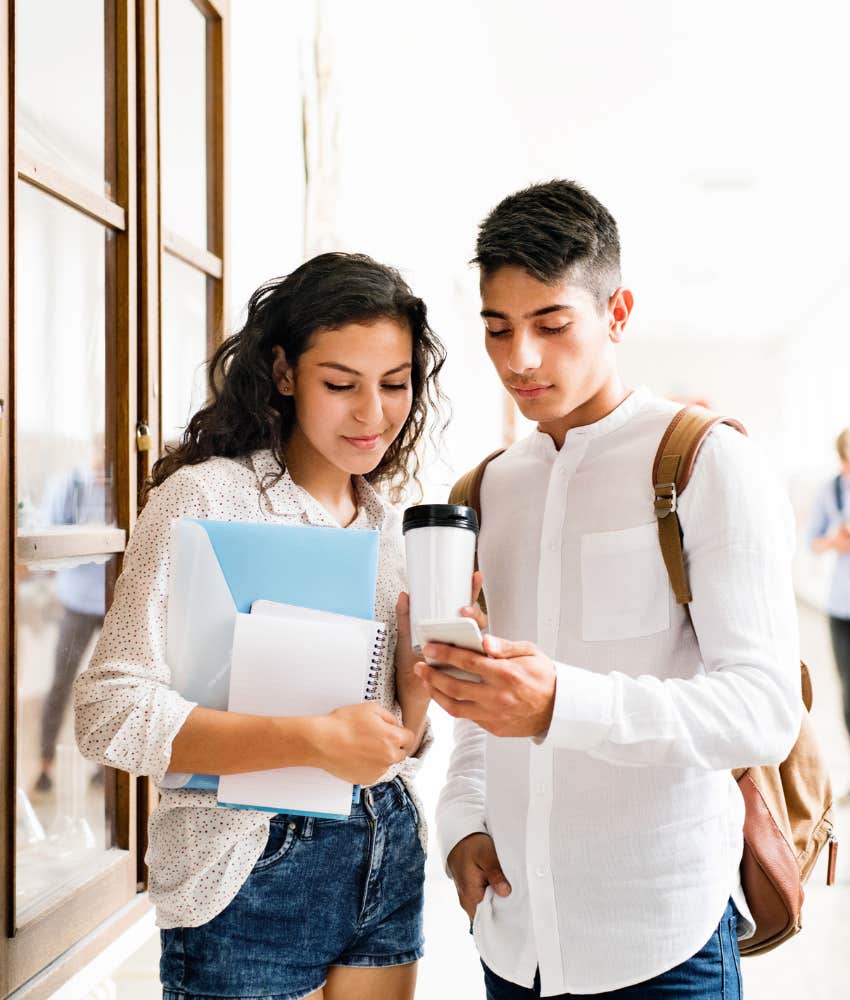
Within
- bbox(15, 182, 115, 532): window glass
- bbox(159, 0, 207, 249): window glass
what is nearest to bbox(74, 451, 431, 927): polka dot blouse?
bbox(15, 182, 115, 532): window glass

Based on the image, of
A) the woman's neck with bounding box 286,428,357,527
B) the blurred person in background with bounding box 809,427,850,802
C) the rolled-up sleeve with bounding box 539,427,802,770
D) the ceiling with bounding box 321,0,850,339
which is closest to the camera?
the rolled-up sleeve with bounding box 539,427,802,770

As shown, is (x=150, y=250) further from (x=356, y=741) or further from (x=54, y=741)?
(x=356, y=741)

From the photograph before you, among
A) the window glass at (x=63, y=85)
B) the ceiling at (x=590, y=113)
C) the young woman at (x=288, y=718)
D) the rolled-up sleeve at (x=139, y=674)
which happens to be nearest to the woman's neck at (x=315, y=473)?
the young woman at (x=288, y=718)

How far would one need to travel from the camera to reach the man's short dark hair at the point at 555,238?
1318 millimetres

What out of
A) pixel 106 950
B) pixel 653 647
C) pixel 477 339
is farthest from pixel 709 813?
pixel 477 339

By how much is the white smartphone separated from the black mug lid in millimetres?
103

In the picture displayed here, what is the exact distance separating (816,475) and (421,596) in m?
13.6

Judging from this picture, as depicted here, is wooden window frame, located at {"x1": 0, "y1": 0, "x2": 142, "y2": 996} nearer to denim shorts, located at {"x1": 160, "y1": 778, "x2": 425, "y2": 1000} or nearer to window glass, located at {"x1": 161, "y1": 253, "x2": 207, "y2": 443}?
window glass, located at {"x1": 161, "y1": 253, "x2": 207, "y2": 443}

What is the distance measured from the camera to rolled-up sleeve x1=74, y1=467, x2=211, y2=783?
1.05m

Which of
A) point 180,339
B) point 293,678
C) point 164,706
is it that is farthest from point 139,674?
point 180,339

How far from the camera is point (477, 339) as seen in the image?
21.6ft

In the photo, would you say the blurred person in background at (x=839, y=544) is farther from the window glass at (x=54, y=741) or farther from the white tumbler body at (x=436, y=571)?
the white tumbler body at (x=436, y=571)

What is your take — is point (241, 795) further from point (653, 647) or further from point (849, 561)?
point (849, 561)

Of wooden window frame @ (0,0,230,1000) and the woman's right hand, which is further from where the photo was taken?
wooden window frame @ (0,0,230,1000)
